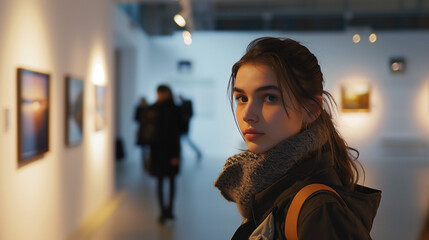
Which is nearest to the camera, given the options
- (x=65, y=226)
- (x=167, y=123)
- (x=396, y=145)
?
(x=65, y=226)

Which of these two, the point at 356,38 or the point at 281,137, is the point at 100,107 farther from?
the point at 356,38

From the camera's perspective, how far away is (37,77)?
15.6ft

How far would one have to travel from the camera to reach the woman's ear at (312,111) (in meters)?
1.48

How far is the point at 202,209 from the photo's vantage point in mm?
7883

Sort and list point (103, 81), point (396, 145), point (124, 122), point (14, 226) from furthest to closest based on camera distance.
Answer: point (396, 145) < point (124, 122) < point (103, 81) < point (14, 226)

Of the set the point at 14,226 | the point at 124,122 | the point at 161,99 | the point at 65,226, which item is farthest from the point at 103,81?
the point at 124,122

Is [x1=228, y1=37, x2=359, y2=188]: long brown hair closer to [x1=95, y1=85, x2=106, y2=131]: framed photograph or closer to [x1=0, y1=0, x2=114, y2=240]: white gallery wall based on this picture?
[x1=0, y1=0, x2=114, y2=240]: white gallery wall

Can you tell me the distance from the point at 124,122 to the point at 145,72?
2.51 metres

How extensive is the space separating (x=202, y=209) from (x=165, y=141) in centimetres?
162

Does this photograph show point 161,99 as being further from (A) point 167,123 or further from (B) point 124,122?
(B) point 124,122

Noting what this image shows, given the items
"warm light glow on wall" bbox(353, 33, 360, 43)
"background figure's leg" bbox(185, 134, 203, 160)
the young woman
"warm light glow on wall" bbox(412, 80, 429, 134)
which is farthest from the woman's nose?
"warm light glow on wall" bbox(412, 80, 429, 134)

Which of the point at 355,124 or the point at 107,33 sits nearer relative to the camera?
the point at 107,33

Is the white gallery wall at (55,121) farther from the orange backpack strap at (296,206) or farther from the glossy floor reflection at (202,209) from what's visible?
the orange backpack strap at (296,206)

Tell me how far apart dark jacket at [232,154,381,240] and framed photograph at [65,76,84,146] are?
481cm
